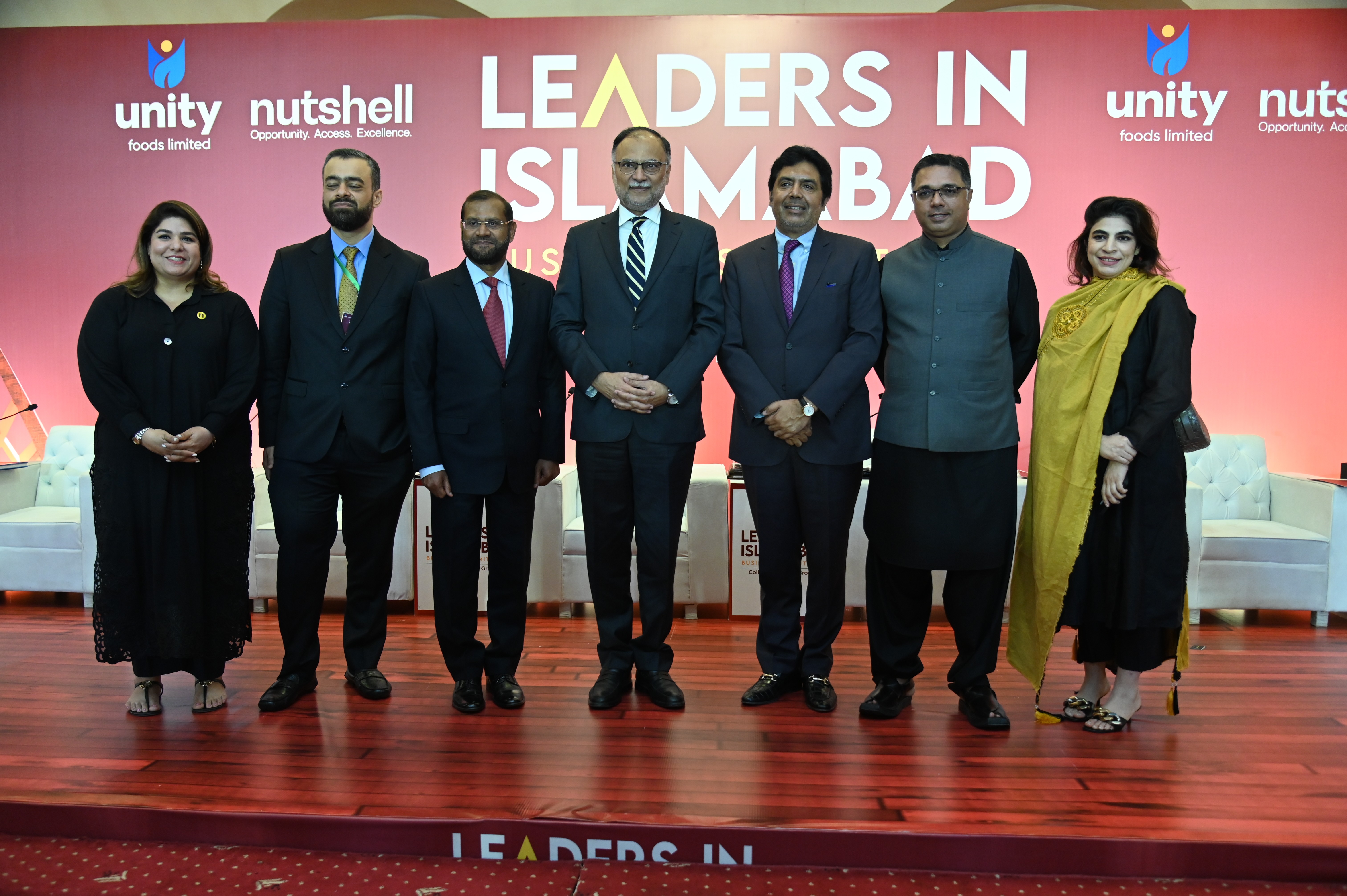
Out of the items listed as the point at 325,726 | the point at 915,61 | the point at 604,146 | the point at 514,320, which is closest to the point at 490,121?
the point at 604,146

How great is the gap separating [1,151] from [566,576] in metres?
4.25

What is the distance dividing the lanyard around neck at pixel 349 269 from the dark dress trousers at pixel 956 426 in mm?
1733

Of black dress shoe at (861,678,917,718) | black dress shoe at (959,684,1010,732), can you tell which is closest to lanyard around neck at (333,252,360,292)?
black dress shoe at (861,678,917,718)

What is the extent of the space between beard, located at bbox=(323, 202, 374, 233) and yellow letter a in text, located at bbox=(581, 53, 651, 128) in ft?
7.99

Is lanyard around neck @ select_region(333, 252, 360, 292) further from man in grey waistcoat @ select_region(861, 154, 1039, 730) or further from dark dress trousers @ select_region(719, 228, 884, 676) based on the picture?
man in grey waistcoat @ select_region(861, 154, 1039, 730)

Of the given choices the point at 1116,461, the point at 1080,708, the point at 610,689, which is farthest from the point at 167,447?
the point at 1080,708

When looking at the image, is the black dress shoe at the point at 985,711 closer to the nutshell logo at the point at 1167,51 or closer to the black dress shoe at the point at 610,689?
the black dress shoe at the point at 610,689

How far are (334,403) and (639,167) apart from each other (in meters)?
1.23

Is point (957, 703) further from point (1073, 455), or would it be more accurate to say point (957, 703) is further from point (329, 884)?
point (329, 884)

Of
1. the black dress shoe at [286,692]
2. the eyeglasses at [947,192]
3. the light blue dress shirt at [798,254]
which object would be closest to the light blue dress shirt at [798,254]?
the light blue dress shirt at [798,254]

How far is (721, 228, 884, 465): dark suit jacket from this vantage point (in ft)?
9.63

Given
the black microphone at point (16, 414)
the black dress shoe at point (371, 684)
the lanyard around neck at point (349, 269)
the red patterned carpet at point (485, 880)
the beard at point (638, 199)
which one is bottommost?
the red patterned carpet at point (485, 880)

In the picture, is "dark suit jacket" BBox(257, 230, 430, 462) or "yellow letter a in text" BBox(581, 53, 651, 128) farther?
"yellow letter a in text" BBox(581, 53, 651, 128)

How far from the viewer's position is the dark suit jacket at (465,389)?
2963mm
